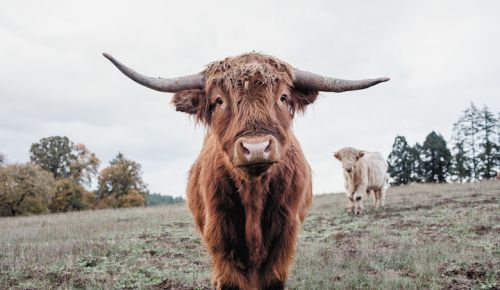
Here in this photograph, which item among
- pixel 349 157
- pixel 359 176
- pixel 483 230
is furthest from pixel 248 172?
pixel 359 176

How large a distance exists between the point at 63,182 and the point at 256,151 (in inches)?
1702

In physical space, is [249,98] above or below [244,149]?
above

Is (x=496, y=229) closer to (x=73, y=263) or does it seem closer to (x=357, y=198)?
(x=357, y=198)

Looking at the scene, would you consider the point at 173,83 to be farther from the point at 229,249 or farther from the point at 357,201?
the point at 357,201

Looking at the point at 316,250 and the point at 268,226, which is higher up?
the point at 268,226

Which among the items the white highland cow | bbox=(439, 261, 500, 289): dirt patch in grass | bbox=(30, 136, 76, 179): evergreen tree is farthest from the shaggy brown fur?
bbox=(30, 136, 76, 179): evergreen tree

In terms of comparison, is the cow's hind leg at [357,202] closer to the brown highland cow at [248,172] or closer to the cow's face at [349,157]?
the cow's face at [349,157]

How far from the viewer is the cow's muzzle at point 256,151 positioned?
2756 mm

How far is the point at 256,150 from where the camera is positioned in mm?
2752

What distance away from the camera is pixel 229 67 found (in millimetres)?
3537

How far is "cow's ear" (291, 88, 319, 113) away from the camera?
386 cm

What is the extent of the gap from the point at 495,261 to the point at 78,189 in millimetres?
41607

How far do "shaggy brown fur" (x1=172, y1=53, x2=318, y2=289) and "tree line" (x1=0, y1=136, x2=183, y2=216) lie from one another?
3597 centimetres

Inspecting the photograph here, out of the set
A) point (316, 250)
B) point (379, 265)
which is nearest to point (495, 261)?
point (379, 265)
